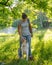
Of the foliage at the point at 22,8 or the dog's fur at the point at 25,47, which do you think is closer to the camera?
the dog's fur at the point at 25,47

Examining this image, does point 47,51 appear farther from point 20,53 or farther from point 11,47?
point 11,47

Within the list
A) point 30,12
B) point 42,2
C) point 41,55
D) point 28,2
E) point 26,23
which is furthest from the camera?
point 30,12

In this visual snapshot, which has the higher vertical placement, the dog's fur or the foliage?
the foliage

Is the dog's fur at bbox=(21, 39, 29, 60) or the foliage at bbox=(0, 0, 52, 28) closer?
the dog's fur at bbox=(21, 39, 29, 60)

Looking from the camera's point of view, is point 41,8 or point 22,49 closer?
point 22,49

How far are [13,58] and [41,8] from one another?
3.01m

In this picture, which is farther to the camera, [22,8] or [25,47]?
[22,8]

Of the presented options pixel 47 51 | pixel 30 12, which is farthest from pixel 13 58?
pixel 30 12

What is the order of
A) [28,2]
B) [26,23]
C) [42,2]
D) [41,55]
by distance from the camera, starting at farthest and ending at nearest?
1. [28,2]
2. [42,2]
3. [41,55]
4. [26,23]

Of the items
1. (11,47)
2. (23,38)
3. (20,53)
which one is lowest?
(11,47)

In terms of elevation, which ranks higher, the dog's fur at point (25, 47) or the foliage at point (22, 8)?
the foliage at point (22, 8)

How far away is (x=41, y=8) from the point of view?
13133 mm

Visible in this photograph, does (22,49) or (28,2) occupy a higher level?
(28,2)

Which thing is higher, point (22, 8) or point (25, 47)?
point (22, 8)
